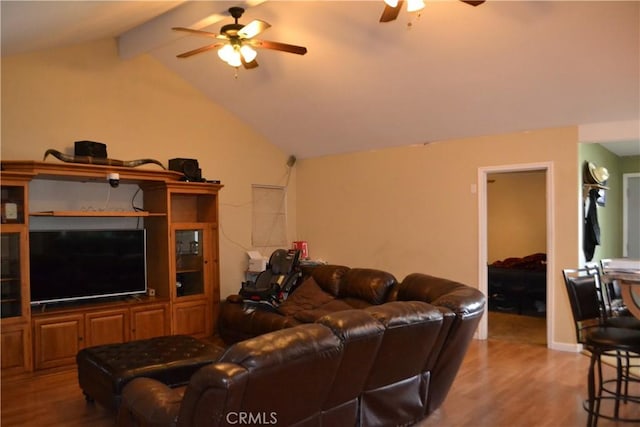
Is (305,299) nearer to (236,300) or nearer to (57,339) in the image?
(236,300)

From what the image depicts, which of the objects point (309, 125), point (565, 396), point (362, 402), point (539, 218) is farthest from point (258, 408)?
point (539, 218)

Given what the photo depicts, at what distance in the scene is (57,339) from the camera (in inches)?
182

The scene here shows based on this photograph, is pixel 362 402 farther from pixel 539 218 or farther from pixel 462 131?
pixel 539 218

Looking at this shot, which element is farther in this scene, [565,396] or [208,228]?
[208,228]

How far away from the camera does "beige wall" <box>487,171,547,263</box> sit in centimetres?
793

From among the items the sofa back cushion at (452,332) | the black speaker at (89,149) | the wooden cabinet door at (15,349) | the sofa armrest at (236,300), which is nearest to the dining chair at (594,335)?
the sofa back cushion at (452,332)

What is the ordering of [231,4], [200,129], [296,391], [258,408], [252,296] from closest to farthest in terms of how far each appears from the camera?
[258,408], [296,391], [231,4], [252,296], [200,129]

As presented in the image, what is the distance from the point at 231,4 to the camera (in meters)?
4.05

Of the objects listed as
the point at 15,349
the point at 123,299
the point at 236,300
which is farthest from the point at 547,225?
the point at 15,349

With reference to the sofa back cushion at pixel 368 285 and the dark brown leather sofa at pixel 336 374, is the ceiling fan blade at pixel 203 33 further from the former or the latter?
the sofa back cushion at pixel 368 285

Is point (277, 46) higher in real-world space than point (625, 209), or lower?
higher

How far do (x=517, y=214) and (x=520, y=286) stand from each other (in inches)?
71.7

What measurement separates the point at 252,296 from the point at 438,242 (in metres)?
2.41

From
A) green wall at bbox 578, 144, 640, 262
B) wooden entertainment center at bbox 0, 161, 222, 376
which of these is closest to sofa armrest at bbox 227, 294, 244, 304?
wooden entertainment center at bbox 0, 161, 222, 376
